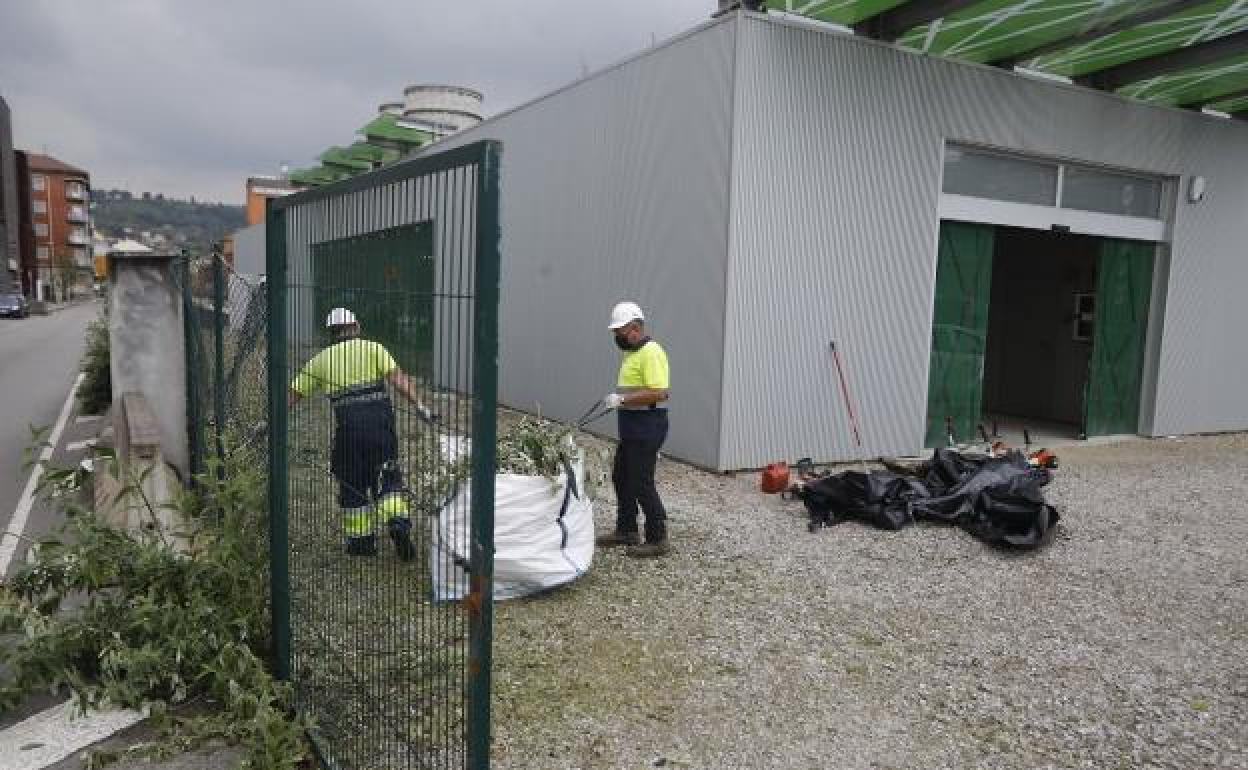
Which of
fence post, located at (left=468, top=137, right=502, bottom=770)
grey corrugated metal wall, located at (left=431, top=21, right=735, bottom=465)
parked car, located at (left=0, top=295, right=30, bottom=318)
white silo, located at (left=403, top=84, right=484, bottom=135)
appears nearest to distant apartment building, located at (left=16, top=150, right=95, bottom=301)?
parked car, located at (left=0, top=295, right=30, bottom=318)

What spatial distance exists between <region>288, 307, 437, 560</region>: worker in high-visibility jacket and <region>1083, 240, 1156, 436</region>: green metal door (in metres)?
11.2

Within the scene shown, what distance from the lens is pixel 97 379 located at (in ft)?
41.1

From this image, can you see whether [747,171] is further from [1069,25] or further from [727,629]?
[727,629]

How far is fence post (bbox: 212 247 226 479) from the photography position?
5.77 meters

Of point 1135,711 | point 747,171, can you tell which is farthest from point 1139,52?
point 1135,711

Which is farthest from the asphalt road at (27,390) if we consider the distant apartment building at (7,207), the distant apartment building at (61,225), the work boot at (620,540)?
the distant apartment building at (61,225)

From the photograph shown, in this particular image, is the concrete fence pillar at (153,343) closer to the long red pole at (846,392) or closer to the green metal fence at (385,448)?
the green metal fence at (385,448)

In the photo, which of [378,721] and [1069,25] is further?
[1069,25]

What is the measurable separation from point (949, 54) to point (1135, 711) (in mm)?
7697

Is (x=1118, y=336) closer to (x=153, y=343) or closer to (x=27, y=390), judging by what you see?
(x=153, y=343)

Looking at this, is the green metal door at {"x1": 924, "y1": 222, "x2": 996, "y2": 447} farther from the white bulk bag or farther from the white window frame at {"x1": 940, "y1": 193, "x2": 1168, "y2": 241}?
A: the white bulk bag

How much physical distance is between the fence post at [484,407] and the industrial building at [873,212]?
655cm

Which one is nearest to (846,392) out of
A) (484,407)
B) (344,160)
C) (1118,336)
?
(1118,336)

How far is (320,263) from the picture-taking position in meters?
3.24
